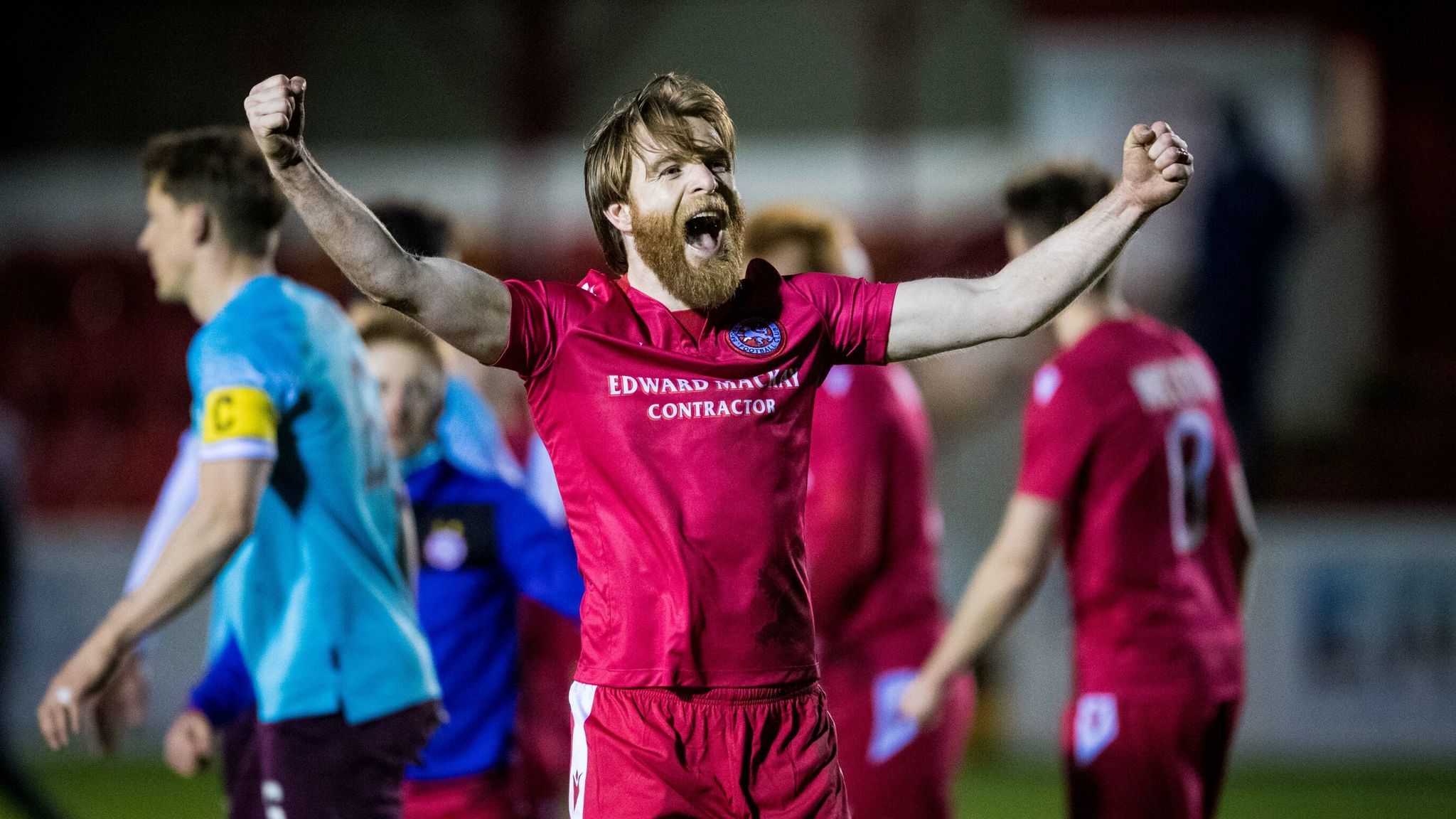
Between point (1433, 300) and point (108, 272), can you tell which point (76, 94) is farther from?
point (1433, 300)

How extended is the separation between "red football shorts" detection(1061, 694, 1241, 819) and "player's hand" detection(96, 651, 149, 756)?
241cm

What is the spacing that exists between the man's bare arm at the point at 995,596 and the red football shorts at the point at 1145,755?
318mm

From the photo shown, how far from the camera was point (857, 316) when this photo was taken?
10.4 feet

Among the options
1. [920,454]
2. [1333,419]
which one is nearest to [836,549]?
[920,454]

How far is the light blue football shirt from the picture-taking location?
354cm

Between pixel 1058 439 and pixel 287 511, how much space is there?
6.52 ft

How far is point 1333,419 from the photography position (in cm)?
1335

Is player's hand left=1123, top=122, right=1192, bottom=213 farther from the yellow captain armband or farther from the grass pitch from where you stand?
the grass pitch

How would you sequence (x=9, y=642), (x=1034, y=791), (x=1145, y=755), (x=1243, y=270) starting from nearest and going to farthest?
1. (x=1145, y=755)
2. (x=9, y=642)
3. (x=1034, y=791)
4. (x=1243, y=270)

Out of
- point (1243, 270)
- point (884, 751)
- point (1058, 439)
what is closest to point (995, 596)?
point (1058, 439)

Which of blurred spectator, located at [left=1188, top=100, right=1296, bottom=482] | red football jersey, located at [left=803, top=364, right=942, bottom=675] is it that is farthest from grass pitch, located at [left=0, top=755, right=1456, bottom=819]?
red football jersey, located at [left=803, top=364, right=942, bottom=675]

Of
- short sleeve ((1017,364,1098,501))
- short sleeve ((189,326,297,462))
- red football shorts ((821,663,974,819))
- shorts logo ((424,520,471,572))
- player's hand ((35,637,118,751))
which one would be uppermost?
short sleeve ((189,326,297,462))

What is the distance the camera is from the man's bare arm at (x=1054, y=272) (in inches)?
119

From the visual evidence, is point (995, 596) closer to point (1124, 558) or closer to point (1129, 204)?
point (1124, 558)
